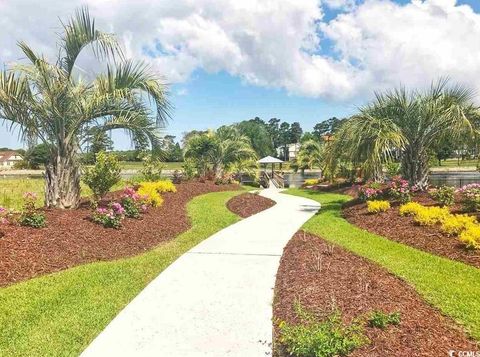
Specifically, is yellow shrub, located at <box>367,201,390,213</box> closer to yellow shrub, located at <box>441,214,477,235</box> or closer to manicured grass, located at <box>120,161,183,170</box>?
yellow shrub, located at <box>441,214,477,235</box>

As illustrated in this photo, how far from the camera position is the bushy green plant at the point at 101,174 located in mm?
10398

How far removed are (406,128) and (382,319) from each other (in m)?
9.51

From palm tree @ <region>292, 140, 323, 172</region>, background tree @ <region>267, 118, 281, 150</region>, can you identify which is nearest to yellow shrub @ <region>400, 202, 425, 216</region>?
palm tree @ <region>292, 140, 323, 172</region>

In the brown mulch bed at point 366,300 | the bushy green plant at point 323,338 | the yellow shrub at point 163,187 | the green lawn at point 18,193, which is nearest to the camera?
the bushy green plant at point 323,338

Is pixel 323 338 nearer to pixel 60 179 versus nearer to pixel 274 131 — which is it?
pixel 60 179

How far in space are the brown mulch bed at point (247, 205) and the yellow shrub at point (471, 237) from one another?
21.2ft

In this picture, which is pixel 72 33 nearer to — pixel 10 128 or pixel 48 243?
pixel 10 128

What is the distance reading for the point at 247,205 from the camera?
14719 millimetres

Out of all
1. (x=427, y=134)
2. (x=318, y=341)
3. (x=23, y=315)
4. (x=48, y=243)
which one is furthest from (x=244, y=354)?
(x=427, y=134)

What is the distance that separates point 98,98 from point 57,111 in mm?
873

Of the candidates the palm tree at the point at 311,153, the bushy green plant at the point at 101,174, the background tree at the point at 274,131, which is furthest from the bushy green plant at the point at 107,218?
the background tree at the point at 274,131

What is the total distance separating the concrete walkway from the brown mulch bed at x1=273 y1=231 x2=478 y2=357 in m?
0.29

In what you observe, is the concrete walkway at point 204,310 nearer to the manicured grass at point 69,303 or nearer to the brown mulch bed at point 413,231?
the manicured grass at point 69,303

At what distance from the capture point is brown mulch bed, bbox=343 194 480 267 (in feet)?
24.6
